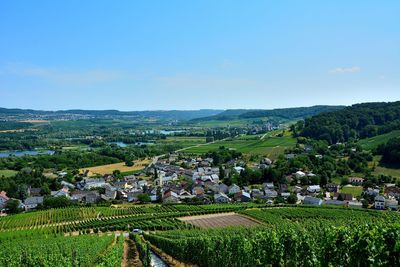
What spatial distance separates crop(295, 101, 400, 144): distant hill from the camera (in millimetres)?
134625

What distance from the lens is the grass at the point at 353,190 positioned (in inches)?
2940

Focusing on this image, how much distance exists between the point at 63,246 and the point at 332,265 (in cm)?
2769

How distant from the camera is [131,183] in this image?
3819 inches

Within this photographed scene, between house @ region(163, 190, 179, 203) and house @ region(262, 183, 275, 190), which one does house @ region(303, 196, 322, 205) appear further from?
house @ region(163, 190, 179, 203)

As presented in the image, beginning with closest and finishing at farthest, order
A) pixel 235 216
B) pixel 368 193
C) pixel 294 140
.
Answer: pixel 235 216 → pixel 368 193 → pixel 294 140

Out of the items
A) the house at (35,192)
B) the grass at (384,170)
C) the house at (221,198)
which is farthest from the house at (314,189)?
the house at (35,192)

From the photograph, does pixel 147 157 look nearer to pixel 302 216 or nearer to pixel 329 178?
pixel 329 178

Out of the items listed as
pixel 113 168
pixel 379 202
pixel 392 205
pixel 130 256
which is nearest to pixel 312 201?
pixel 379 202

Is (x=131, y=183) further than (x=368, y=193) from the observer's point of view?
Yes

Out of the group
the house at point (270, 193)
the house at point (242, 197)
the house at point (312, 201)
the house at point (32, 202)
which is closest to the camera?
the house at point (312, 201)

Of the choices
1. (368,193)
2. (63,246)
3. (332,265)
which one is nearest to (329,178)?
(368,193)

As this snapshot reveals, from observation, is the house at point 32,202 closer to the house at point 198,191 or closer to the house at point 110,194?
the house at point 110,194

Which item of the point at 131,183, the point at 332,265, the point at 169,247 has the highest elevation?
the point at 332,265

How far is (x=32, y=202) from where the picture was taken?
7625 centimetres
